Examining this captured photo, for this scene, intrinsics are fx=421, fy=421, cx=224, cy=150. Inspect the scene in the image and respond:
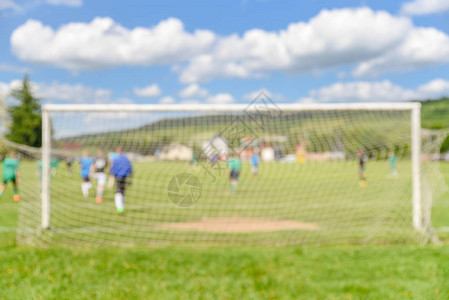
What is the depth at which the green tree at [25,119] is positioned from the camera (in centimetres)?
6606

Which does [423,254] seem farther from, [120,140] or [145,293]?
[120,140]

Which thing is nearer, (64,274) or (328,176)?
(64,274)

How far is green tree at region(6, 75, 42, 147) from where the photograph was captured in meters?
66.1

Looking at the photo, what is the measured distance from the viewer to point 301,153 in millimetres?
9711

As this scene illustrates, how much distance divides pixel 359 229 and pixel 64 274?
5701 mm

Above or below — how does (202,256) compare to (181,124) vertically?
below

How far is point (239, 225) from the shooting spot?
916 cm

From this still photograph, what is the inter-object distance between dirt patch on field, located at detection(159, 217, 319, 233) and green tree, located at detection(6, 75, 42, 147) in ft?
203

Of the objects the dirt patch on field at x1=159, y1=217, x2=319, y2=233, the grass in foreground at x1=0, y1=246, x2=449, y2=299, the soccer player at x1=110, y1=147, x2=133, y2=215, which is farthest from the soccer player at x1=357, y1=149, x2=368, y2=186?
the soccer player at x1=110, y1=147, x2=133, y2=215

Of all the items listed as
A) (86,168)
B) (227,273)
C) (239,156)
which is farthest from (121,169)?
(227,273)

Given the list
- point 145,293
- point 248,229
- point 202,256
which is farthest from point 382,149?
point 145,293

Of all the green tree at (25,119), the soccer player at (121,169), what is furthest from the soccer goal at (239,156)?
the green tree at (25,119)

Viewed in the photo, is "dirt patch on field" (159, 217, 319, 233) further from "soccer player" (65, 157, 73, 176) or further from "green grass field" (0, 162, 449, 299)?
"soccer player" (65, 157, 73, 176)

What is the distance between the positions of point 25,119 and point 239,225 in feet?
227
